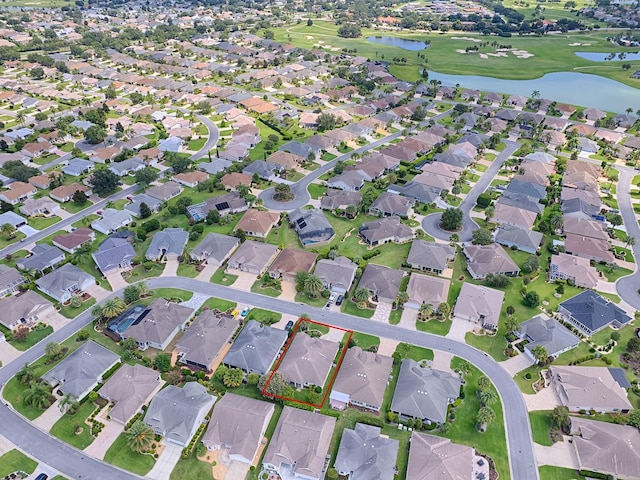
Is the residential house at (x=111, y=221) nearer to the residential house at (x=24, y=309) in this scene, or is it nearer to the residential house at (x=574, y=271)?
the residential house at (x=24, y=309)

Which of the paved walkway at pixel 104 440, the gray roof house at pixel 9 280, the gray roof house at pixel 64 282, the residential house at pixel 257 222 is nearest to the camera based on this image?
the paved walkway at pixel 104 440

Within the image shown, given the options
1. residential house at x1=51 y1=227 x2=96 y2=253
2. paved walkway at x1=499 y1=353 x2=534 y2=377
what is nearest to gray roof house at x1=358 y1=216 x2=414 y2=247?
paved walkway at x1=499 y1=353 x2=534 y2=377

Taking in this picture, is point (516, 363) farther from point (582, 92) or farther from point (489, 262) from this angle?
point (582, 92)

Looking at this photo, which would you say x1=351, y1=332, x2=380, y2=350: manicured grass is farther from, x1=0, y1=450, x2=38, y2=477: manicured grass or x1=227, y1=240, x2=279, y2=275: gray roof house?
x1=0, y1=450, x2=38, y2=477: manicured grass

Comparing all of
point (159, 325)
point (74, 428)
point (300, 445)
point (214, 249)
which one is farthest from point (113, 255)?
point (300, 445)

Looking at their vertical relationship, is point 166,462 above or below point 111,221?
below

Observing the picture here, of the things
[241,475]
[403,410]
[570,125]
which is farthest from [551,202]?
[241,475]

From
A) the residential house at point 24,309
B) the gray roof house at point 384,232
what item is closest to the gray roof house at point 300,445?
the gray roof house at point 384,232
